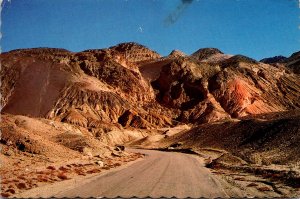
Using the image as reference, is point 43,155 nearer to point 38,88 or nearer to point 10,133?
point 10,133

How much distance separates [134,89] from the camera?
134125 mm

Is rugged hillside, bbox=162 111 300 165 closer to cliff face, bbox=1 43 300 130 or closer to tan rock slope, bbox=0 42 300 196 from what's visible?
tan rock slope, bbox=0 42 300 196

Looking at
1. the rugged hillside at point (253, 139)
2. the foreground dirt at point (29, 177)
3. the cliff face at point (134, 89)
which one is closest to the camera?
the foreground dirt at point (29, 177)

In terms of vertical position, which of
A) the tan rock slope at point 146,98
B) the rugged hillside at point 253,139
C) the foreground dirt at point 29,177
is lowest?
the foreground dirt at point 29,177

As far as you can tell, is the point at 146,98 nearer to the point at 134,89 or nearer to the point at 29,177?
the point at 134,89

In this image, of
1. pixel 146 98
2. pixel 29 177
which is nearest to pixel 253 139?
pixel 29 177

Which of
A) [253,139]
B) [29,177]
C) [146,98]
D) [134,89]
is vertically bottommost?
[29,177]

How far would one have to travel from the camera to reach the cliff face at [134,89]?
4200 inches

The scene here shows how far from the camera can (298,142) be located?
40812 mm

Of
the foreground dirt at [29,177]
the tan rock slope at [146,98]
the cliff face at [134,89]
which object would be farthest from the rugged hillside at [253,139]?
the cliff face at [134,89]

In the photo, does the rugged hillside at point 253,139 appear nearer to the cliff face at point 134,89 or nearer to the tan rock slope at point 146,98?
the tan rock slope at point 146,98

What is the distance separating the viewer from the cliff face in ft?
350

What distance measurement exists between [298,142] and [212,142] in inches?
1123

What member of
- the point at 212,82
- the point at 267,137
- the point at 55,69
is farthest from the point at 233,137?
the point at 212,82
